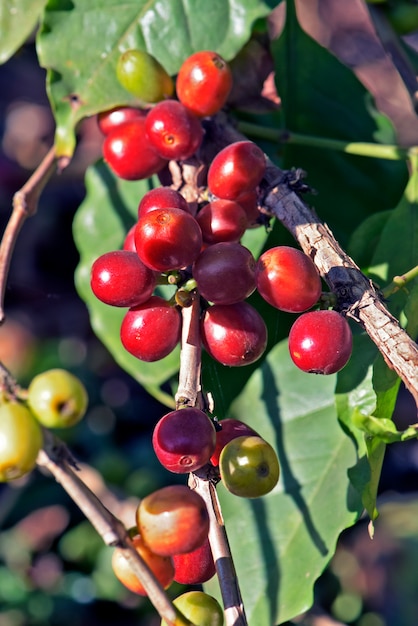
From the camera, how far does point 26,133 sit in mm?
2441

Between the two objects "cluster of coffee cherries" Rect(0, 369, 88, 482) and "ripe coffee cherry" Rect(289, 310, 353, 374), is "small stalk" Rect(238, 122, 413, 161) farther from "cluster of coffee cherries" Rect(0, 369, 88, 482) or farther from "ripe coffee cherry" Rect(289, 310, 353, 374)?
"cluster of coffee cherries" Rect(0, 369, 88, 482)

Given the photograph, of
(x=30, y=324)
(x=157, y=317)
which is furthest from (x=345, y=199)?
(x=30, y=324)

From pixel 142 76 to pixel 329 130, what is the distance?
1.23 ft

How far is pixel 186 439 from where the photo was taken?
24.2 inches

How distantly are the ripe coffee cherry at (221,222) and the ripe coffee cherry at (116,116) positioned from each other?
0.22 metres

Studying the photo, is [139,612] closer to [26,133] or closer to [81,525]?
[81,525]

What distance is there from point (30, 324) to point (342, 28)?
5.00 feet

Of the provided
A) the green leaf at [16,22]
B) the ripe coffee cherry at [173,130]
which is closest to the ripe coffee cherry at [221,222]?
the ripe coffee cherry at [173,130]

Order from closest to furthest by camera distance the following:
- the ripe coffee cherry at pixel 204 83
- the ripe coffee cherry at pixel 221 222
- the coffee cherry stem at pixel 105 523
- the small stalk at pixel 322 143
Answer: the coffee cherry stem at pixel 105 523, the ripe coffee cherry at pixel 221 222, the ripe coffee cherry at pixel 204 83, the small stalk at pixel 322 143

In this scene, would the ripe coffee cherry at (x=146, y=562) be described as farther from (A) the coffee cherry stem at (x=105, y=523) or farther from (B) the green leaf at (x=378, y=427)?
(B) the green leaf at (x=378, y=427)

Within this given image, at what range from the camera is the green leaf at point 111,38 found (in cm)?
96

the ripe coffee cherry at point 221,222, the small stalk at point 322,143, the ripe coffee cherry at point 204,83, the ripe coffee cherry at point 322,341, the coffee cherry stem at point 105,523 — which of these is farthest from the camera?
the small stalk at point 322,143

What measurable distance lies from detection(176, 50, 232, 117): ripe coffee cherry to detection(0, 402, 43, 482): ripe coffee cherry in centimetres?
44

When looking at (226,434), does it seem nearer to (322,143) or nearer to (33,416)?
(33,416)
